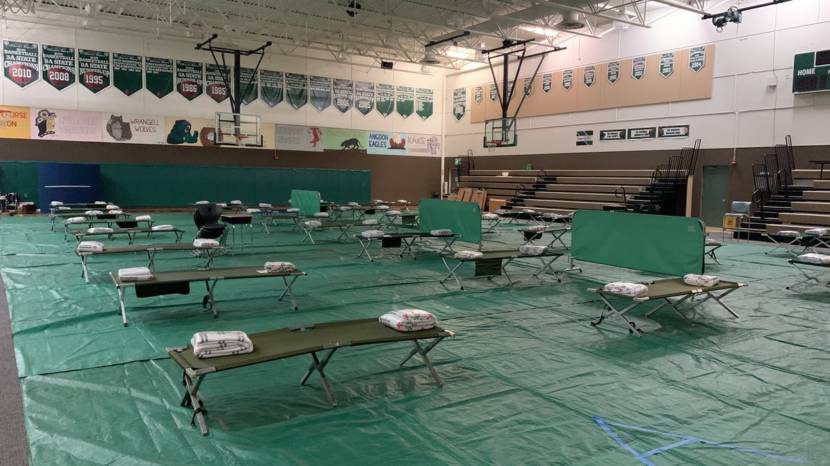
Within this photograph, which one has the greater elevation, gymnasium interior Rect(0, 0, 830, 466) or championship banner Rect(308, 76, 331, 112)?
championship banner Rect(308, 76, 331, 112)

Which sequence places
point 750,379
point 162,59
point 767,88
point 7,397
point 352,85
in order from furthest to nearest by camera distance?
point 352,85, point 162,59, point 767,88, point 750,379, point 7,397

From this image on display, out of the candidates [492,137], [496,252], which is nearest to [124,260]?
[496,252]

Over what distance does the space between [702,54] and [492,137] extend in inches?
316

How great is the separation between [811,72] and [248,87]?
18441 millimetres

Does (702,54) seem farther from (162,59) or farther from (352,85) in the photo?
(162,59)

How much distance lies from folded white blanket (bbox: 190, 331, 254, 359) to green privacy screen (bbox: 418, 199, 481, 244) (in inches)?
255

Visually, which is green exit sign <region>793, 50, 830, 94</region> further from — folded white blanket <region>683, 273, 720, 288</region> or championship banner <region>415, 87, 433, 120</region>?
championship banner <region>415, 87, 433, 120</region>

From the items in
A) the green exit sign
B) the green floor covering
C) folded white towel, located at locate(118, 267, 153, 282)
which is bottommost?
the green floor covering

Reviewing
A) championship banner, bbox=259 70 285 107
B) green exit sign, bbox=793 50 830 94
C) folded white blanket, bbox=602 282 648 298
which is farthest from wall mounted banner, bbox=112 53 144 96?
green exit sign, bbox=793 50 830 94

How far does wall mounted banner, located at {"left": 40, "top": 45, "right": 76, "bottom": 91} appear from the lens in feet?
61.7

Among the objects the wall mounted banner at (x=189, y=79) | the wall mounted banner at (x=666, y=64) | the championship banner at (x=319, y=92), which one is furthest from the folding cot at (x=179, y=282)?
the championship banner at (x=319, y=92)

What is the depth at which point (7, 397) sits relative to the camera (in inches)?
144

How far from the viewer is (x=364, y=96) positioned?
25234 mm

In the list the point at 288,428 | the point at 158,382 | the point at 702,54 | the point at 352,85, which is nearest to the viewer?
the point at 288,428
